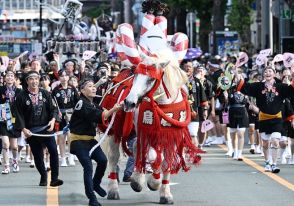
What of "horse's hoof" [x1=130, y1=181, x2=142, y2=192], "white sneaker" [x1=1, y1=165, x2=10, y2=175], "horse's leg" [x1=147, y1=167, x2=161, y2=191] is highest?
"horse's leg" [x1=147, y1=167, x2=161, y2=191]

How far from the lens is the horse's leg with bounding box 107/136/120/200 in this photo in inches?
568

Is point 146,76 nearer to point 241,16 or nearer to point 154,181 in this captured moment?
point 154,181

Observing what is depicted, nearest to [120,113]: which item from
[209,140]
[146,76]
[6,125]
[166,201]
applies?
[146,76]

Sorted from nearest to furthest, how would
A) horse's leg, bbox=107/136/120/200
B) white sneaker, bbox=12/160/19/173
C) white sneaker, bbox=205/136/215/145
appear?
1. horse's leg, bbox=107/136/120/200
2. white sneaker, bbox=12/160/19/173
3. white sneaker, bbox=205/136/215/145

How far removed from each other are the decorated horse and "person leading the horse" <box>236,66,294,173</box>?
3647 millimetres

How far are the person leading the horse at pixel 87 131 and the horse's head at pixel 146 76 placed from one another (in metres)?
0.52

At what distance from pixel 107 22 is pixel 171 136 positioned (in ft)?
141

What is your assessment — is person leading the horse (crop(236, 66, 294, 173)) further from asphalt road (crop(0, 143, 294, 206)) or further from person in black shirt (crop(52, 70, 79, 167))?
person in black shirt (crop(52, 70, 79, 167))

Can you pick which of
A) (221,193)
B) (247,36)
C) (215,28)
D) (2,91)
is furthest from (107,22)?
(221,193)

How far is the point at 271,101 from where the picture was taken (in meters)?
17.8

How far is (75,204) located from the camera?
14.0 metres

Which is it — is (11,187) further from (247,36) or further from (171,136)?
(247,36)

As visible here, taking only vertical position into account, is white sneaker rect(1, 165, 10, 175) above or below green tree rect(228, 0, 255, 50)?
below

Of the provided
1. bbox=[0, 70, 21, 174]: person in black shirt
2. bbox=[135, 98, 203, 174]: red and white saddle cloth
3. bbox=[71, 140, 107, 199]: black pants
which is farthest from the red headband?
bbox=[0, 70, 21, 174]: person in black shirt
